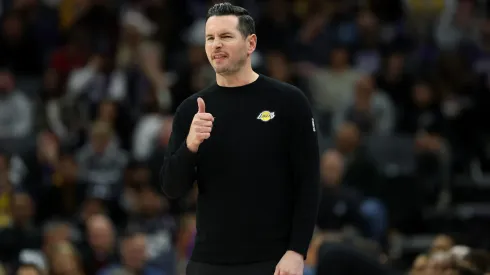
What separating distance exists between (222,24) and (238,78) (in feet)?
0.89

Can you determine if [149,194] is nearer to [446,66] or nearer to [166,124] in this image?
[166,124]

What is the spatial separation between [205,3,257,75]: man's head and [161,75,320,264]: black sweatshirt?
158mm

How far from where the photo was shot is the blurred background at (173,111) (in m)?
10.2

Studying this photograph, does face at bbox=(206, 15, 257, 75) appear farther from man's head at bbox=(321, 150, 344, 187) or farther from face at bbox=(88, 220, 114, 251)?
face at bbox=(88, 220, 114, 251)

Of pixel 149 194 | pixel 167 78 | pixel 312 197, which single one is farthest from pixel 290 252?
pixel 167 78

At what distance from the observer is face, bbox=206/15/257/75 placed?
4582 millimetres

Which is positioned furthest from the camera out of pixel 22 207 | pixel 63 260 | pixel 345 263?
pixel 22 207

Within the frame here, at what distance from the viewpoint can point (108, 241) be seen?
1013cm

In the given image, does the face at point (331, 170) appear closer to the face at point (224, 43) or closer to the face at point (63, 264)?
the face at point (63, 264)

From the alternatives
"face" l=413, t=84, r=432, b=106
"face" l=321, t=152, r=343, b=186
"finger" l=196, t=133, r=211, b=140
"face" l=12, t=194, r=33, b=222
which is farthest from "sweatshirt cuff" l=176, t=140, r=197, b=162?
"face" l=413, t=84, r=432, b=106

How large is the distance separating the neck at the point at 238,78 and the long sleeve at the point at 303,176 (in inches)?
9.4

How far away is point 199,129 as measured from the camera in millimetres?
4434

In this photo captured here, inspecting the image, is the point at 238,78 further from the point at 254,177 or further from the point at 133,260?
the point at 133,260

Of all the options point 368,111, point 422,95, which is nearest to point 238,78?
point 368,111
